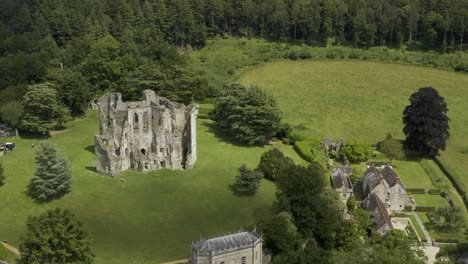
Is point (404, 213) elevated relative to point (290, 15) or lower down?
lower down

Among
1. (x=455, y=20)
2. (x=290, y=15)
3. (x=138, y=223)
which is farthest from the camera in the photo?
(x=290, y=15)

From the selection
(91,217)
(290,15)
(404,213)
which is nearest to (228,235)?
(91,217)

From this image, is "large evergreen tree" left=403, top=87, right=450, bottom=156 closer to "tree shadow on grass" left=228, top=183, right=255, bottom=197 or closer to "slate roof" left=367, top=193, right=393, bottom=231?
"slate roof" left=367, top=193, right=393, bottom=231

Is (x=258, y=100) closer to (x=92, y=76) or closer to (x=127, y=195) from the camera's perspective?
(x=127, y=195)

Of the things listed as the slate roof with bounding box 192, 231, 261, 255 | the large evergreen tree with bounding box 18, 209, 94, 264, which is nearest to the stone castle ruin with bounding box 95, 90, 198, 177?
the large evergreen tree with bounding box 18, 209, 94, 264

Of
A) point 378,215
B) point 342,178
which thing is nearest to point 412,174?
point 342,178
